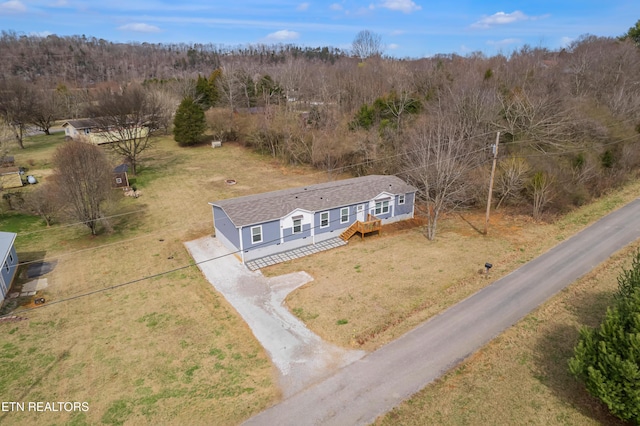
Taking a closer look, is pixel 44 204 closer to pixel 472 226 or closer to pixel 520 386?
pixel 472 226

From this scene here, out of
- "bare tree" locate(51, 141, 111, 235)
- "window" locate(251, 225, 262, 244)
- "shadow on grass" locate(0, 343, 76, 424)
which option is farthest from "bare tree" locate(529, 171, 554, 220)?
"bare tree" locate(51, 141, 111, 235)

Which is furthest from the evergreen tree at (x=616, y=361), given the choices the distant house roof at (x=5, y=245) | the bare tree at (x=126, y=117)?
the bare tree at (x=126, y=117)

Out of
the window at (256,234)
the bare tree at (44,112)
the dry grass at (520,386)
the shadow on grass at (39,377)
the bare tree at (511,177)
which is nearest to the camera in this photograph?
the dry grass at (520,386)

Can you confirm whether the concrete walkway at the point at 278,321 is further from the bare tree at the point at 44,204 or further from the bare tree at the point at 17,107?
the bare tree at the point at 17,107

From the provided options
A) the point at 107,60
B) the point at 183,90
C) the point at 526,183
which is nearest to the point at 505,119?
the point at 526,183

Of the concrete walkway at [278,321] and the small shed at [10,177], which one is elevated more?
the small shed at [10,177]

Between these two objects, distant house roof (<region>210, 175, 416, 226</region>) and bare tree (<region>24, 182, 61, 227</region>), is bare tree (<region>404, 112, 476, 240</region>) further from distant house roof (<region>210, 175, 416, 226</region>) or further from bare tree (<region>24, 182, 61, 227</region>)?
bare tree (<region>24, 182, 61, 227</region>)
